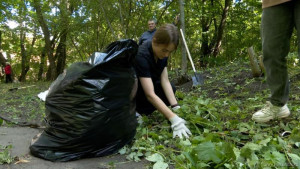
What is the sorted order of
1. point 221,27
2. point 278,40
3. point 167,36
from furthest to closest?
point 221,27 < point 167,36 < point 278,40

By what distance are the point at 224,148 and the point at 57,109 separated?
1154 millimetres

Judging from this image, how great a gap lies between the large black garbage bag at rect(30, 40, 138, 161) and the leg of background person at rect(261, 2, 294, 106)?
40.6 inches

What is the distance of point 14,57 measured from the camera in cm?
2138

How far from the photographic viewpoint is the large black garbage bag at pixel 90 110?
1.74 m

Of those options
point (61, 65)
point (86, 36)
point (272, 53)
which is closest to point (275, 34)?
point (272, 53)

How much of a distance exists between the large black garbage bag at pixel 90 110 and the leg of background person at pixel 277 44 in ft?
3.39

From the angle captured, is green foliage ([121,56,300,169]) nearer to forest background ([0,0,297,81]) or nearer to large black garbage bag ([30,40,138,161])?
large black garbage bag ([30,40,138,161])

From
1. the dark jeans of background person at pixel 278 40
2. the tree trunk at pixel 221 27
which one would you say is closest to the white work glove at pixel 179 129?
the dark jeans of background person at pixel 278 40

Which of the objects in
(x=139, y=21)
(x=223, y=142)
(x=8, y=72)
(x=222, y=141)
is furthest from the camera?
(x=8, y=72)

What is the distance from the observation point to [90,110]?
1.74 meters

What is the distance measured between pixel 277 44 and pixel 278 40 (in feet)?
0.10

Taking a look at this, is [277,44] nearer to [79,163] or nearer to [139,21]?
[79,163]

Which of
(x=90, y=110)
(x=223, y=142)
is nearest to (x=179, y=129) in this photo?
(x=223, y=142)

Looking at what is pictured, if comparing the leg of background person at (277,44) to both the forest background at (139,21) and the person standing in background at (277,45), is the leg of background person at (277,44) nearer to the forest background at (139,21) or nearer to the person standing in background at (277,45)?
the person standing in background at (277,45)
